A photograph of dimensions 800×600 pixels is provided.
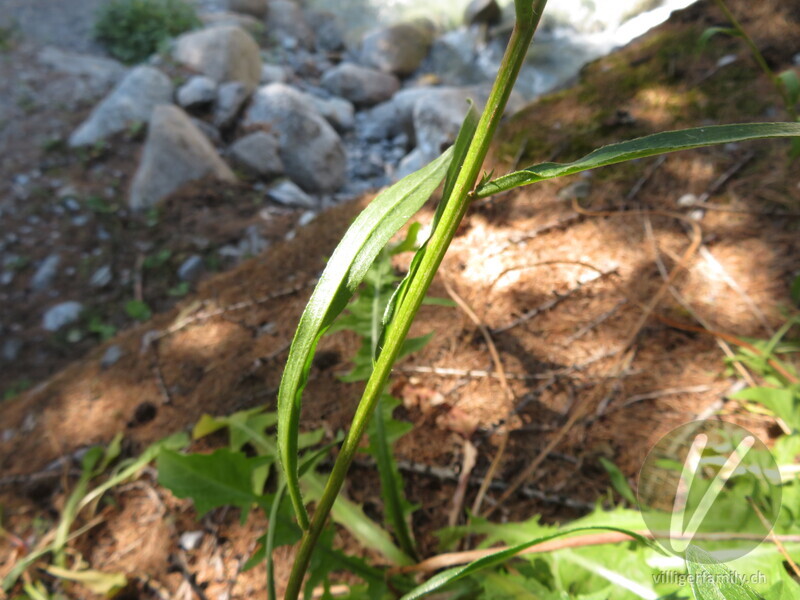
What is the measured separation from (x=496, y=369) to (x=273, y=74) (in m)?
6.99

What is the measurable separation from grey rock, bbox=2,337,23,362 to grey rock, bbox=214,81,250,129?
310cm

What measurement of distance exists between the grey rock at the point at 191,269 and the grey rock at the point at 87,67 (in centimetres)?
380

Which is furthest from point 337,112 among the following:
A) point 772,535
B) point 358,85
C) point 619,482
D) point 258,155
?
point 772,535

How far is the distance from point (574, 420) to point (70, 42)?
8.90 m

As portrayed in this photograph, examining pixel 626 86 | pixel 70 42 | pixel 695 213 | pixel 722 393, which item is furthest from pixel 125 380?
pixel 70 42

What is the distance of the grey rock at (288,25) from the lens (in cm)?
823

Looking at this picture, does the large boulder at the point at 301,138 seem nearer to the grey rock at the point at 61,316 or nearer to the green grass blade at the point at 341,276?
the grey rock at the point at 61,316

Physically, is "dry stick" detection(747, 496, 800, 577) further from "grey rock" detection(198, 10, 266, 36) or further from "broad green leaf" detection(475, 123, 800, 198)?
"grey rock" detection(198, 10, 266, 36)

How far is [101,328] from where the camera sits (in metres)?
3.46

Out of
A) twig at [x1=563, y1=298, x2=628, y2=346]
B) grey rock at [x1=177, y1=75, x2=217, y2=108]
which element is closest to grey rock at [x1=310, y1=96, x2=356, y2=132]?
grey rock at [x1=177, y1=75, x2=217, y2=108]

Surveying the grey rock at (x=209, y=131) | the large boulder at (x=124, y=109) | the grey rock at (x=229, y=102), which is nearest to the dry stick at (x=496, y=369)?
the grey rock at (x=209, y=131)

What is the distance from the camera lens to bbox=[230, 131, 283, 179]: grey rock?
4.77 m

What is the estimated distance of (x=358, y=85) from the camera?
278 inches

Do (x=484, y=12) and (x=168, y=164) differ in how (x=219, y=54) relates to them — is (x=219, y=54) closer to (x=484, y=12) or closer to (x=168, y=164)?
(x=168, y=164)
